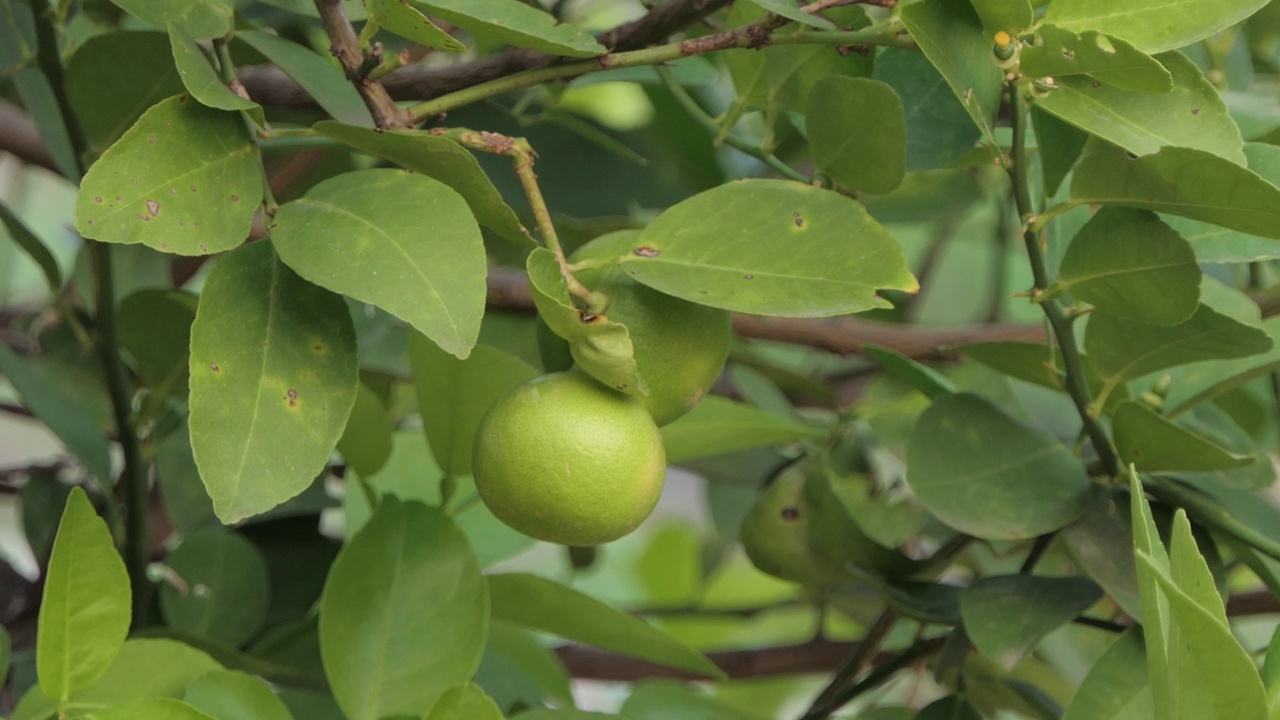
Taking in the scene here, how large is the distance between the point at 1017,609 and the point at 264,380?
266 mm

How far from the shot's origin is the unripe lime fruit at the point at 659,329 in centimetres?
38

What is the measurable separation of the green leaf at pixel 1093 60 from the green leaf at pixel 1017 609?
0.60 ft

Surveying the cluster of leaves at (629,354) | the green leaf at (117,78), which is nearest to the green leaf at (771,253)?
the cluster of leaves at (629,354)

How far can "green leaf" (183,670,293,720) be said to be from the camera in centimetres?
39

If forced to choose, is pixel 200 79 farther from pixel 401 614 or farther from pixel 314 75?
pixel 401 614

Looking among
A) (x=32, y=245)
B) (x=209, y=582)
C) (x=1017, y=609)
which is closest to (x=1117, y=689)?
(x=1017, y=609)

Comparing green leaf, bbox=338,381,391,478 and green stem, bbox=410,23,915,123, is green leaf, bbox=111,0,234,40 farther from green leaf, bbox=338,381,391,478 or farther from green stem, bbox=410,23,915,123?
green leaf, bbox=338,381,391,478

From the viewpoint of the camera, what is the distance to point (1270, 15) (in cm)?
83

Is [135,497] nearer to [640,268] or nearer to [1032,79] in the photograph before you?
[640,268]

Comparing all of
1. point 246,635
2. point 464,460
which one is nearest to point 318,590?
point 246,635

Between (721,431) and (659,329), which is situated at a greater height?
(659,329)

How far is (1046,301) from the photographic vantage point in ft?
1.41

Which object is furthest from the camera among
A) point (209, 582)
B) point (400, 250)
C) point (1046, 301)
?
point (209, 582)

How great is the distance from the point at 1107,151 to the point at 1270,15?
554mm
